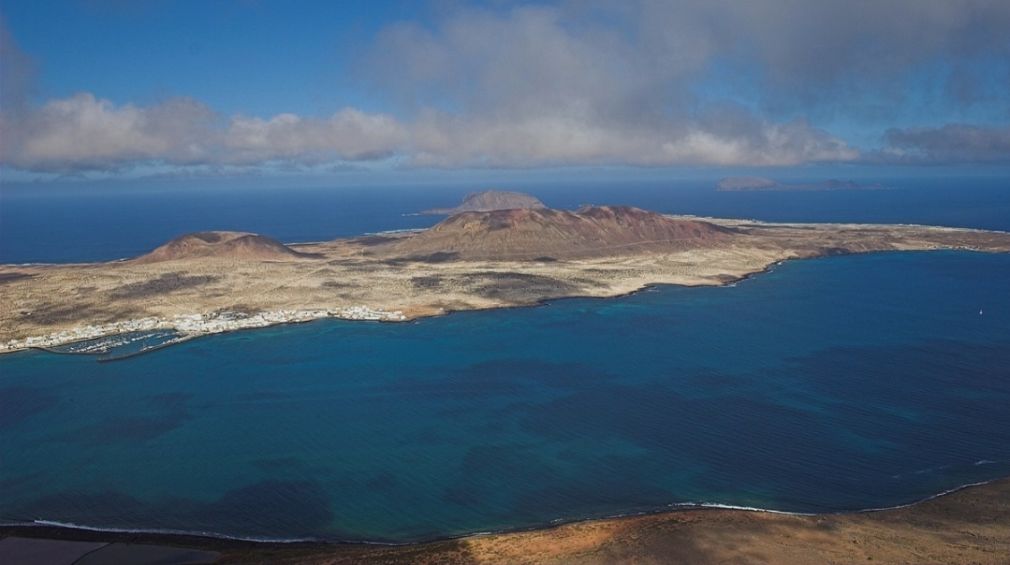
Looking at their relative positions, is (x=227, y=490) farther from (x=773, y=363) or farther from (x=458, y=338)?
(x=773, y=363)

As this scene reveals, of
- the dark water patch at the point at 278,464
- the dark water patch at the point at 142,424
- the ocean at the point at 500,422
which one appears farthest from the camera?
the dark water patch at the point at 142,424

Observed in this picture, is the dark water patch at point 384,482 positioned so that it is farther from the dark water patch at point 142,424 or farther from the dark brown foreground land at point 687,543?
the dark water patch at point 142,424

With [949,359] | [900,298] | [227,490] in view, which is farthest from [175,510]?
[900,298]

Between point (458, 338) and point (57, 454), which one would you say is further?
point (458, 338)

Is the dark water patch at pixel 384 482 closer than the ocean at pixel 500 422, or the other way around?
the ocean at pixel 500 422

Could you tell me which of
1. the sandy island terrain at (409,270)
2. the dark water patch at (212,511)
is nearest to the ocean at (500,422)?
the dark water patch at (212,511)

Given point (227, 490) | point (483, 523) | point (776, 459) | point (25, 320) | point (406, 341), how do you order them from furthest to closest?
point (25, 320), point (406, 341), point (776, 459), point (227, 490), point (483, 523)

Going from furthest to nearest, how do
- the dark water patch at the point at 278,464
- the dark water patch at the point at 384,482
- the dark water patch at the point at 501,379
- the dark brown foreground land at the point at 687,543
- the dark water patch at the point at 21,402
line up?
the dark water patch at the point at 501,379, the dark water patch at the point at 21,402, the dark water patch at the point at 278,464, the dark water patch at the point at 384,482, the dark brown foreground land at the point at 687,543

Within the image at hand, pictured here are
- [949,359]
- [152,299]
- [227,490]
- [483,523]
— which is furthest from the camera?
[152,299]
